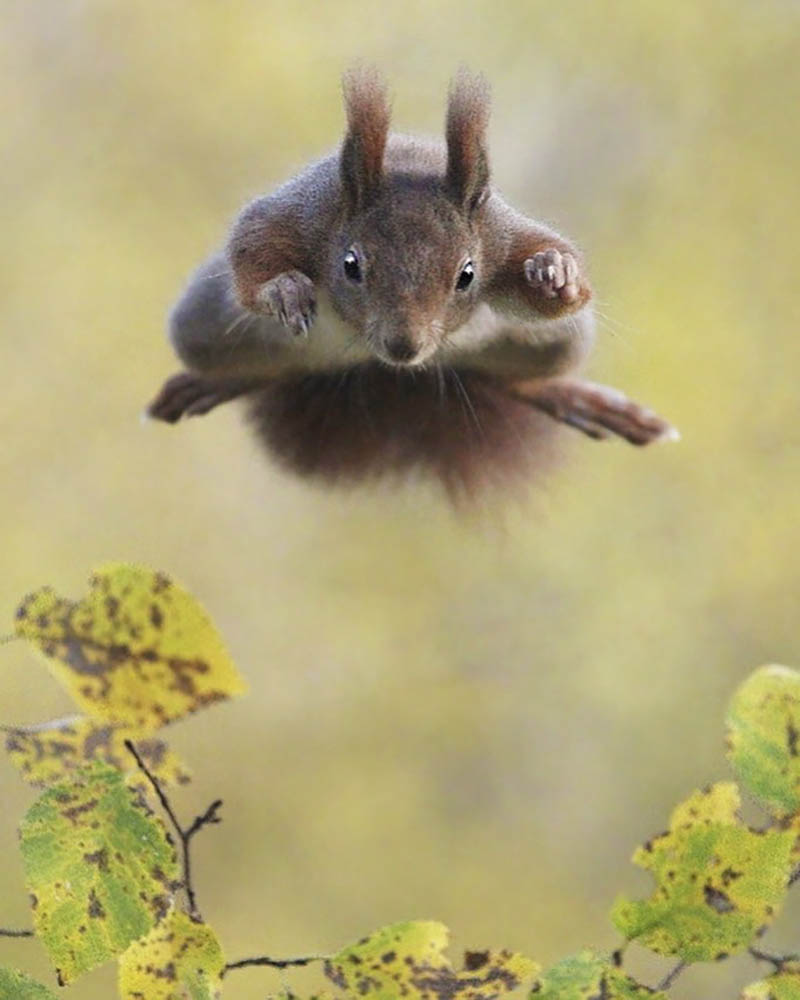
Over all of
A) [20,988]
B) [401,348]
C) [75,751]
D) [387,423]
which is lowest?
[20,988]

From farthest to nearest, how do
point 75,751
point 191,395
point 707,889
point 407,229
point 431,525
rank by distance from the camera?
1. point 431,525
2. point 191,395
3. point 407,229
4. point 75,751
5. point 707,889

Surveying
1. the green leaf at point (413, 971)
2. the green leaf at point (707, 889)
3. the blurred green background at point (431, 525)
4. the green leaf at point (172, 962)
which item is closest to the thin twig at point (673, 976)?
the green leaf at point (707, 889)

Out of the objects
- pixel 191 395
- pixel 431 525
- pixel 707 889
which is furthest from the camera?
pixel 431 525

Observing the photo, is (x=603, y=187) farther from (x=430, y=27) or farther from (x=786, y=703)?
(x=786, y=703)

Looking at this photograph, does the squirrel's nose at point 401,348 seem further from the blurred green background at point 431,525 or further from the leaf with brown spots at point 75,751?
the blurred green background at point 431,525

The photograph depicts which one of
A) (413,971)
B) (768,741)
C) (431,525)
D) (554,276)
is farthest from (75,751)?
(431,525)

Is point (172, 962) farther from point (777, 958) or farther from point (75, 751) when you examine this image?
point (777, 958)

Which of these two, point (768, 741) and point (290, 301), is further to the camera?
point (290, 301)

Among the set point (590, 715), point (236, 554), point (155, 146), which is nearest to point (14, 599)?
point (236, 554)
